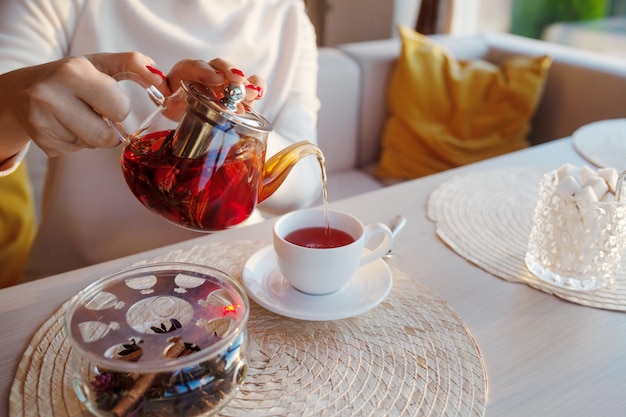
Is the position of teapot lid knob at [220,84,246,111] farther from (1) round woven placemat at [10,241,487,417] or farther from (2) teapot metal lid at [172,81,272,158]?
(1) round woven placemat at [10,241,487,417]

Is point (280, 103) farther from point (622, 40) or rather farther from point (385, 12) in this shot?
point (622, 40)

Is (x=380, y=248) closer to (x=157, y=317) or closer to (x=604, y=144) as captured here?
(x=157, y=317)

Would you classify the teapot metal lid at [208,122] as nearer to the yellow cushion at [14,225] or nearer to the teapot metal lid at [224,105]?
the teapot metal lid at [224,105]

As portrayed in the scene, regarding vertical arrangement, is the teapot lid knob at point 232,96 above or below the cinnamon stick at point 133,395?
above

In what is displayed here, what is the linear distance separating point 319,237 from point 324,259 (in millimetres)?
80

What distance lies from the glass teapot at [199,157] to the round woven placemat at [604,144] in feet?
2.75

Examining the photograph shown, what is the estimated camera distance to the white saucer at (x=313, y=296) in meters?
0.66

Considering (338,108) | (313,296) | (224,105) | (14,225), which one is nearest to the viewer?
(224,105)

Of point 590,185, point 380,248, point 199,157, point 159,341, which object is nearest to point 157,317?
point 159,341

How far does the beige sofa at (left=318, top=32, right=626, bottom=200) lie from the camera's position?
1869 mm

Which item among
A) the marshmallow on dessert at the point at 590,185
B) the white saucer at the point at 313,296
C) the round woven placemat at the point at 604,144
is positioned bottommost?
the round woven placemat at the point at 604,144

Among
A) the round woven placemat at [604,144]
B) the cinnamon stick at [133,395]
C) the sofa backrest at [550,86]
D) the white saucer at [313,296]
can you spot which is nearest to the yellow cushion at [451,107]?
the sofa backrest at [550,86]

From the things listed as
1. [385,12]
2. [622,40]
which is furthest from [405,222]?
[622,40]

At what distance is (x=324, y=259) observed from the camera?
2.15 feet
